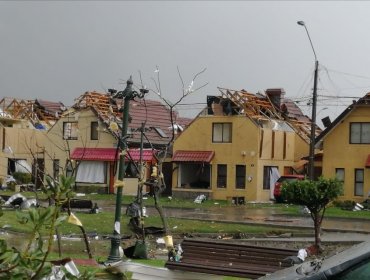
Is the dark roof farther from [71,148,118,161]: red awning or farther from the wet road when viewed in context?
[71,148,118,161]: red awning

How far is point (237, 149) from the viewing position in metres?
45.8

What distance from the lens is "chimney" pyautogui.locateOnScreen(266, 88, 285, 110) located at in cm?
4891

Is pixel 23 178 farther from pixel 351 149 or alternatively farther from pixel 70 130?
pixel 351 149

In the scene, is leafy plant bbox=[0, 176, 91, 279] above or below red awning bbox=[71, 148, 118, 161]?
below

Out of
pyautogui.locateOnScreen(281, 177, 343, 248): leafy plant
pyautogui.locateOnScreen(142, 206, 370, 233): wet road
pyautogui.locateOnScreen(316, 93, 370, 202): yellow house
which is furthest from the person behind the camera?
pyautogui.locateOnScreen(316, 93, 370, 202): yellow house

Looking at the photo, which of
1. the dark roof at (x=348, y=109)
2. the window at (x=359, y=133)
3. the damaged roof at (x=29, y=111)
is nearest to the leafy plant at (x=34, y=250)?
the dark roof at (x=348, y=109)

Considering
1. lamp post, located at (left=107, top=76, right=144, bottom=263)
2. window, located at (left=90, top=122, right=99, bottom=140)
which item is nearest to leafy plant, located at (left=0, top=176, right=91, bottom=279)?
lamp post, located at (left=107, top=76, right=144, bottom=263)

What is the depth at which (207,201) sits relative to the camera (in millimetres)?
43500

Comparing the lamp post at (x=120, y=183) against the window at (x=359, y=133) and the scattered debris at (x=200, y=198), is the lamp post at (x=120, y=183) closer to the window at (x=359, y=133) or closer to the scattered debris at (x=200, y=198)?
the scattered debris at (x=200, y=198)

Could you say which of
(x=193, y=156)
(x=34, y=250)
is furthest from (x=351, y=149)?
(x=34, y=250)

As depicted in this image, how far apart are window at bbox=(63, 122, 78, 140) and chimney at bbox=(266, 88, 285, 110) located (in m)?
14.2

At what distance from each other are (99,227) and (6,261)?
18.6 metres

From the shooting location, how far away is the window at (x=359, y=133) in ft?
137

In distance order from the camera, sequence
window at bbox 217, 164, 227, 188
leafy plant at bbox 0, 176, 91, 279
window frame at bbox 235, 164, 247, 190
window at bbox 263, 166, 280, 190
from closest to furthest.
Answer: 1. leafy plant at bbox 0, 176, 91, 279
2. window frame at bbox 235, 164, 247, 190
3. window at bbox 263, 166, 280, 190
4. window at bbox 217, 164, 227, 188
